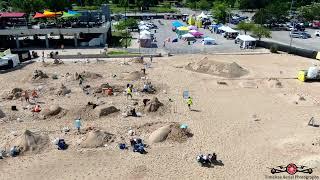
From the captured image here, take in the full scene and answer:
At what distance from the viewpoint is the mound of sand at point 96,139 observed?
2314 centimetres

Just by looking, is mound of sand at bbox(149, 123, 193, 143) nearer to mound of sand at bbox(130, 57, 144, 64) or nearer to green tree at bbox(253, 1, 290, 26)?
mound of sand at bbox(130, 57, 144, 64)

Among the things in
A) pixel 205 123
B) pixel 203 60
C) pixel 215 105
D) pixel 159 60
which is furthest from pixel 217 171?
pixel 159 60

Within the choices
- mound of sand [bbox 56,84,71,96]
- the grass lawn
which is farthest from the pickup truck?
the grass lawn

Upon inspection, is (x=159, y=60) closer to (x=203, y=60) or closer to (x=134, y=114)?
(x=203, y=60)

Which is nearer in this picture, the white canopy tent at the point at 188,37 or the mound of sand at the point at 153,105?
the mound of sand at the point at 153,105

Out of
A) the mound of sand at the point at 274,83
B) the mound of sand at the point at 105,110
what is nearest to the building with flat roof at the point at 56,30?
the mound of sand at the point at 105,110

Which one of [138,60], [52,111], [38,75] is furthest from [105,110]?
[138,60]

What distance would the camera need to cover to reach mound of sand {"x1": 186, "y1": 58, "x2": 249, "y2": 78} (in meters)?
38.1

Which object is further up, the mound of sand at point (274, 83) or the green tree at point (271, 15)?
the green tree at point (271, 15)

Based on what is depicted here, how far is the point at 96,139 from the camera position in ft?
76.9

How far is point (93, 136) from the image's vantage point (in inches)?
926

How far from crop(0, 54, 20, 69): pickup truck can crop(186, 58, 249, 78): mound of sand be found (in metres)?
19.8

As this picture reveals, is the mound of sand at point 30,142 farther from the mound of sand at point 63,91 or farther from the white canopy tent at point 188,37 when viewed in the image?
the white canopy tent at point 188,37

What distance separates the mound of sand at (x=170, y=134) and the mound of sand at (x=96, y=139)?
9.08 feet
